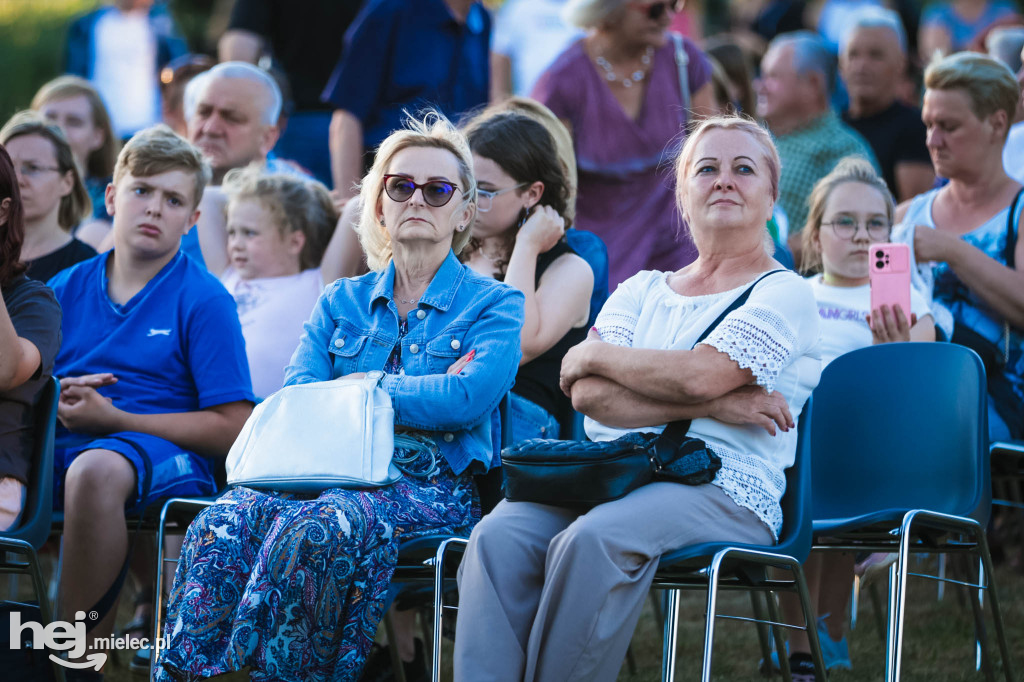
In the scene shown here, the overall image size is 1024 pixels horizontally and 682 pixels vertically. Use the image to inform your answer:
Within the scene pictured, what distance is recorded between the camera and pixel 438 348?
11.4ft

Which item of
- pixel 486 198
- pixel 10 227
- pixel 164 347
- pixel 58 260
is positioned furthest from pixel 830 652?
pixel 58 260

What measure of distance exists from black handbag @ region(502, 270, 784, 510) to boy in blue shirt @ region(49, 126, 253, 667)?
1290 mm

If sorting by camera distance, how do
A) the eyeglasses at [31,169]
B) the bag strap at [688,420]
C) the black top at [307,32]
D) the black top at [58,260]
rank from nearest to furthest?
the bag strap at [688,420] < the black top at [58,260] < the eyeglasses at [31,169] < the black top at [307,32]

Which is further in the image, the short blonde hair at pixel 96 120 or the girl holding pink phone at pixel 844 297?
the short blonde hair at pixel 96 120

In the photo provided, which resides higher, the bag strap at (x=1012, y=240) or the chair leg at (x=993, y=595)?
the bag strap at (x=1012, y=240)

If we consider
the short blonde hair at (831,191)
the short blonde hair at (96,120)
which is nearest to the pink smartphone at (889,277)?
the short blonde hair at (831,191)

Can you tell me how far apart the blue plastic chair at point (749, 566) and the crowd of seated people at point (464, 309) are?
0.19ft

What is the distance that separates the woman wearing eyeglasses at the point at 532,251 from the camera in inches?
154

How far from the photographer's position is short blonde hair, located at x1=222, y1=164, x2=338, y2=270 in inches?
190

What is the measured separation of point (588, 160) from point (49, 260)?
222 centimetres

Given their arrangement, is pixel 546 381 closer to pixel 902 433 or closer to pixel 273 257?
pixel 902 433

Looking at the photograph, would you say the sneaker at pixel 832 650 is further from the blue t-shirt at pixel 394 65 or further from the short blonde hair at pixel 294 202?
the blue t-shirt at pixel 394 65

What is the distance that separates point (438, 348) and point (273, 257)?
1546mm

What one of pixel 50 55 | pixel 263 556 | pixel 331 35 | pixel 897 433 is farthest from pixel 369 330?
pixel 50 55
